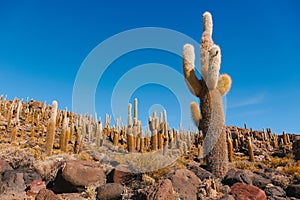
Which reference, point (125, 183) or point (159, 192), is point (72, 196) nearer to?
point (125, 183)

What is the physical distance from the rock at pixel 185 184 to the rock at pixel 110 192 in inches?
54.0

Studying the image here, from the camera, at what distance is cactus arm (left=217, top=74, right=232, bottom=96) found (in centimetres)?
1063

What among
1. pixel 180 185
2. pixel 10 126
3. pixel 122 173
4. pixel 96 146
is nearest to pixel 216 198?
pixel 180 185

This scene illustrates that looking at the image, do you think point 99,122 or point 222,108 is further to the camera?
point 99,122

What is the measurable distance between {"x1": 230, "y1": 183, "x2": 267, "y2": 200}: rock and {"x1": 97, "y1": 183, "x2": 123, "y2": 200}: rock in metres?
2.78

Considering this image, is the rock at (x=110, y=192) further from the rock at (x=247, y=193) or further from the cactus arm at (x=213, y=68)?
the cactus arm at (x=213, y=68)

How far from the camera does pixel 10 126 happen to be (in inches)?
885

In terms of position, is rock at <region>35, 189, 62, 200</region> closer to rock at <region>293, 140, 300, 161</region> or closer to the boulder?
the boulder

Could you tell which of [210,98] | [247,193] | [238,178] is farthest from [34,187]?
[210,98]

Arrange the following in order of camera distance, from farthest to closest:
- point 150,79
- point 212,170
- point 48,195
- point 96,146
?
point 96,146 < point 150,79 < point 212,170 < point 48,195

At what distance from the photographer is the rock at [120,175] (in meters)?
8.03

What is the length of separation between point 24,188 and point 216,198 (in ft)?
15.8

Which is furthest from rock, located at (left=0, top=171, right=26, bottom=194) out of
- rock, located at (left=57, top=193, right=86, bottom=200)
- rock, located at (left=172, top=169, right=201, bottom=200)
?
rock, located at (left=172, top=169, right=201, bottom=200)

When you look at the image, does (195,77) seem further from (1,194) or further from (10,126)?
(10,126)
